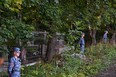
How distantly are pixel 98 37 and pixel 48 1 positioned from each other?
22.9 metres

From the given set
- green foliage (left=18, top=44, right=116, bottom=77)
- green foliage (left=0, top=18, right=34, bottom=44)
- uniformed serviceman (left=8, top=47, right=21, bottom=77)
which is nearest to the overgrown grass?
green foliage (left=18, top=44, right=116, bottom=77)

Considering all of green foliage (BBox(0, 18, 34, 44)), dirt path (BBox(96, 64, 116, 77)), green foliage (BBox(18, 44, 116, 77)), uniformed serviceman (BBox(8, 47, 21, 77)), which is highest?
green foliage (BBox(0, 18, 34, 44))

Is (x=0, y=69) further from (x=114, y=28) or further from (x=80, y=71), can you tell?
(x=114, y=28)

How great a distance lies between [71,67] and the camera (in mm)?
15469

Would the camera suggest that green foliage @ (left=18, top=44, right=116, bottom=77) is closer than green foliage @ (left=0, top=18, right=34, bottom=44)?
No

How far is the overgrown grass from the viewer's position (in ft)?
43.4

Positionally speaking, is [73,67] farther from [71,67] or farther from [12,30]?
[12,30]

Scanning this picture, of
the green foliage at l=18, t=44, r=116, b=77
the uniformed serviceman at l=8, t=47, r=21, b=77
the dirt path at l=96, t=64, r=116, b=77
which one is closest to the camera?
the uniformed serviceman at l=8, t=47, r=21, b=77

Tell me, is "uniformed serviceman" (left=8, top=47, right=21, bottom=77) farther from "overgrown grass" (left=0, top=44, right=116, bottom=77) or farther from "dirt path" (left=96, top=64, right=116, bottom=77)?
A: "dirt path" (left=96, top=64, right=116, bottom=77)

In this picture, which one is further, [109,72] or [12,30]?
[109,72]

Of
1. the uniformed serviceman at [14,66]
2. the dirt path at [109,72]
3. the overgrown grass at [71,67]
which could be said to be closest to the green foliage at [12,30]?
the uniformed serviceman at [14,66]

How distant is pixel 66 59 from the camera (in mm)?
16312

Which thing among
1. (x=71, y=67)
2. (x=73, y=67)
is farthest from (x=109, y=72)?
(x=71, y=67)

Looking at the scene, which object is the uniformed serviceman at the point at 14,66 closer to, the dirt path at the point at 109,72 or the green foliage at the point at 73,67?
the green foliage at the point at 73,67
